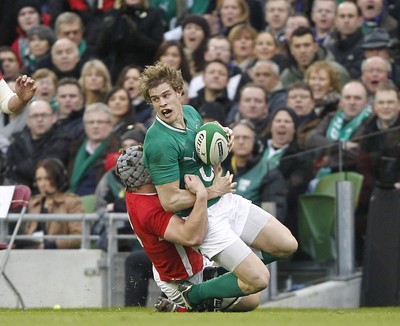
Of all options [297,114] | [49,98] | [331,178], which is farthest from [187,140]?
[49,98]

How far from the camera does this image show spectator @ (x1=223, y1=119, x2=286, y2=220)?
48.8ft

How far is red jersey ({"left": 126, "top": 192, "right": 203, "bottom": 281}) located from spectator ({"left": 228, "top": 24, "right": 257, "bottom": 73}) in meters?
6.52

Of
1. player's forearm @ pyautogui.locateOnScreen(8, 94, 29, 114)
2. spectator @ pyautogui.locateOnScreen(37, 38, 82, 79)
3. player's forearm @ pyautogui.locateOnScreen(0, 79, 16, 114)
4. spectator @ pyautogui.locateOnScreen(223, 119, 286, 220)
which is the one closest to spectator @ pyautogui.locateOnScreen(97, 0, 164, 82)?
spectator @ pyautogui.locateOnScreen(37, 38, 82, 79)

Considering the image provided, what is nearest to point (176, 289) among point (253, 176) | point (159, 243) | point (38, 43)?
point (159, 243)

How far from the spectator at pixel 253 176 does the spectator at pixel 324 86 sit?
1294mm

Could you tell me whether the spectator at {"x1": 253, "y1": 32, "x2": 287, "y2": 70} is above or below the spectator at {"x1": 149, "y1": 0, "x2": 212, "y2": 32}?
below

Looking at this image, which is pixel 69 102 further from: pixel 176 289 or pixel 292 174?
pixel 176 289

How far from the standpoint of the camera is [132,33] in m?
18.8

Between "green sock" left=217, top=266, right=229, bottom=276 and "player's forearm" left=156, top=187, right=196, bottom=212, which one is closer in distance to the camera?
"player's forearm" left=156, top=187, right=196, bottom=212

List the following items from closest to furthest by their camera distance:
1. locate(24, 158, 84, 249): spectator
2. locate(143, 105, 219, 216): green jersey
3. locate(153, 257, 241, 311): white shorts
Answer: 1. locate(143, 105, 219, 216): green jersey
2. locate(153, 257, 241, 311): white shorts
3. locate(24, 158, 84, 249): spectator

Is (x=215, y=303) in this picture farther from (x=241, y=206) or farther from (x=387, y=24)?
(x=387, y=24)

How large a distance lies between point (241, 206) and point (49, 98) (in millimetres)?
7653

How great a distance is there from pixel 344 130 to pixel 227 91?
2.18 m

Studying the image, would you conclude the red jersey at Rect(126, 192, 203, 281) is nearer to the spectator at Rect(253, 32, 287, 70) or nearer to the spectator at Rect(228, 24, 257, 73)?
the spectator at Rect(253, 32, 287, 70)
